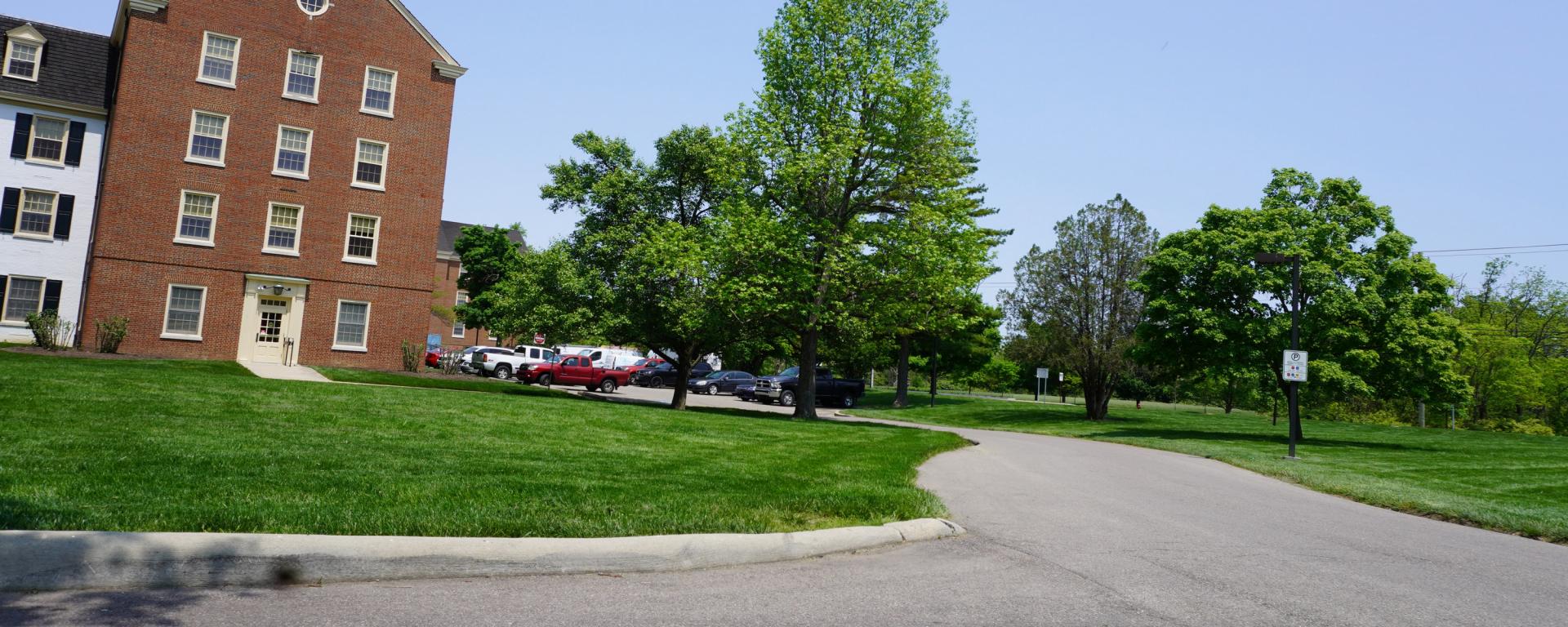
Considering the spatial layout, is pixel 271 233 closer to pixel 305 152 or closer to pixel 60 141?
pixel 305 152

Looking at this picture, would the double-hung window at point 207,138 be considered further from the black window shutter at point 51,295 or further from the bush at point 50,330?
the black window shutter at point 51,295

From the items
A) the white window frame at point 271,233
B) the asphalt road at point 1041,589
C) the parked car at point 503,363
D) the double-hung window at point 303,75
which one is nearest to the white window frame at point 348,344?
the white window frame at point 271,233

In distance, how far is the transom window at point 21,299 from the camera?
31.1m

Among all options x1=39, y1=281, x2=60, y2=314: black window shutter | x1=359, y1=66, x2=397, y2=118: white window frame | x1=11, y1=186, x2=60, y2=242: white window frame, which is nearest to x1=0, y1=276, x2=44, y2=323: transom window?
x1=39, y1=281, x2=60, y2=314: black window shutter

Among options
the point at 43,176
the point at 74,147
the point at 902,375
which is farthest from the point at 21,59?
the point at 902,375

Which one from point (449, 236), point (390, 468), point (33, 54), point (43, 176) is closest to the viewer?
point (390, 468)

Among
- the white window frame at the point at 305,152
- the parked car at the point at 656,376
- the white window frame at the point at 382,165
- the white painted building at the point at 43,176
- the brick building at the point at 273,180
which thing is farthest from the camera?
the parked car at the point at 656,376

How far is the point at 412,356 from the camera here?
106 feet

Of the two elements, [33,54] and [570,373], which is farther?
[570,373]

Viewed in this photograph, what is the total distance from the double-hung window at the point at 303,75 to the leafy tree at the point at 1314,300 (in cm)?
3000

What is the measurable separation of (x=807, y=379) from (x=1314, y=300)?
16863 mm

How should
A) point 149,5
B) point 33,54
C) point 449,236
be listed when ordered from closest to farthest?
point 149,5 < point 33,54 < point 449,236

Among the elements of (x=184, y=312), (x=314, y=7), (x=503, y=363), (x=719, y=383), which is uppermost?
(x=314, y=7)

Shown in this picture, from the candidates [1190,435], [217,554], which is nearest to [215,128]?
[217,554]
